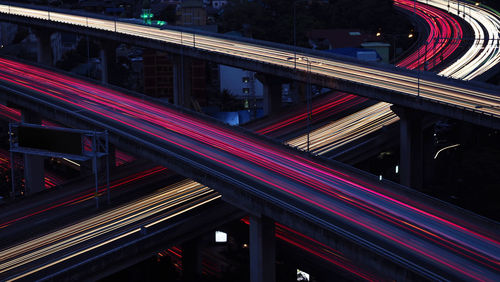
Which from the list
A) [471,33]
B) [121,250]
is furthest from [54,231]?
[471,33]

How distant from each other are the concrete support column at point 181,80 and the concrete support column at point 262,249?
159 feet

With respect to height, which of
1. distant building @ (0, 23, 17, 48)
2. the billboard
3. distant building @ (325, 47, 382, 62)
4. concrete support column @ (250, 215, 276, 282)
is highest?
distant building @ (0, 23, 17, 48)

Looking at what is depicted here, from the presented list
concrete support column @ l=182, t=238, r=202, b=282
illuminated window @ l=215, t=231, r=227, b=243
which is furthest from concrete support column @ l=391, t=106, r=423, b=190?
concrete support column @ l=182, t=238, r=202, b=282

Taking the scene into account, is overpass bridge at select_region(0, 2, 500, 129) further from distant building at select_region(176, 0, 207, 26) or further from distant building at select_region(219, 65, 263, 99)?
distant building at select_region(176, 0, 207, 26)

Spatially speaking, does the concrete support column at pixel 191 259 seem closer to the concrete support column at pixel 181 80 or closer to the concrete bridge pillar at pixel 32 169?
the concrete bridge pillar at pixel 32 169

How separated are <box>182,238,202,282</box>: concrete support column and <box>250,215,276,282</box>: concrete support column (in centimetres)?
715

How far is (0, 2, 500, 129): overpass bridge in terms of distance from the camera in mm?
66188

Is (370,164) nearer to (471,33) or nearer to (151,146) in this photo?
(151,146)

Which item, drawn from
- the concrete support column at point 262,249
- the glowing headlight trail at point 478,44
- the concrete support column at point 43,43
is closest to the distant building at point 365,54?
the glowing headlight trail at point 478,44

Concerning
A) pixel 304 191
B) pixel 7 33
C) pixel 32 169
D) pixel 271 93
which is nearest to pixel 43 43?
pixel 271 93

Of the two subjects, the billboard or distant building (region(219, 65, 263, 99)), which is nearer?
the billboard

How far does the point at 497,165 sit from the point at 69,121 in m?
47.9

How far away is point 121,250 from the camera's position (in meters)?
48.0

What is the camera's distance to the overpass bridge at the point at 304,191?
136 feet
